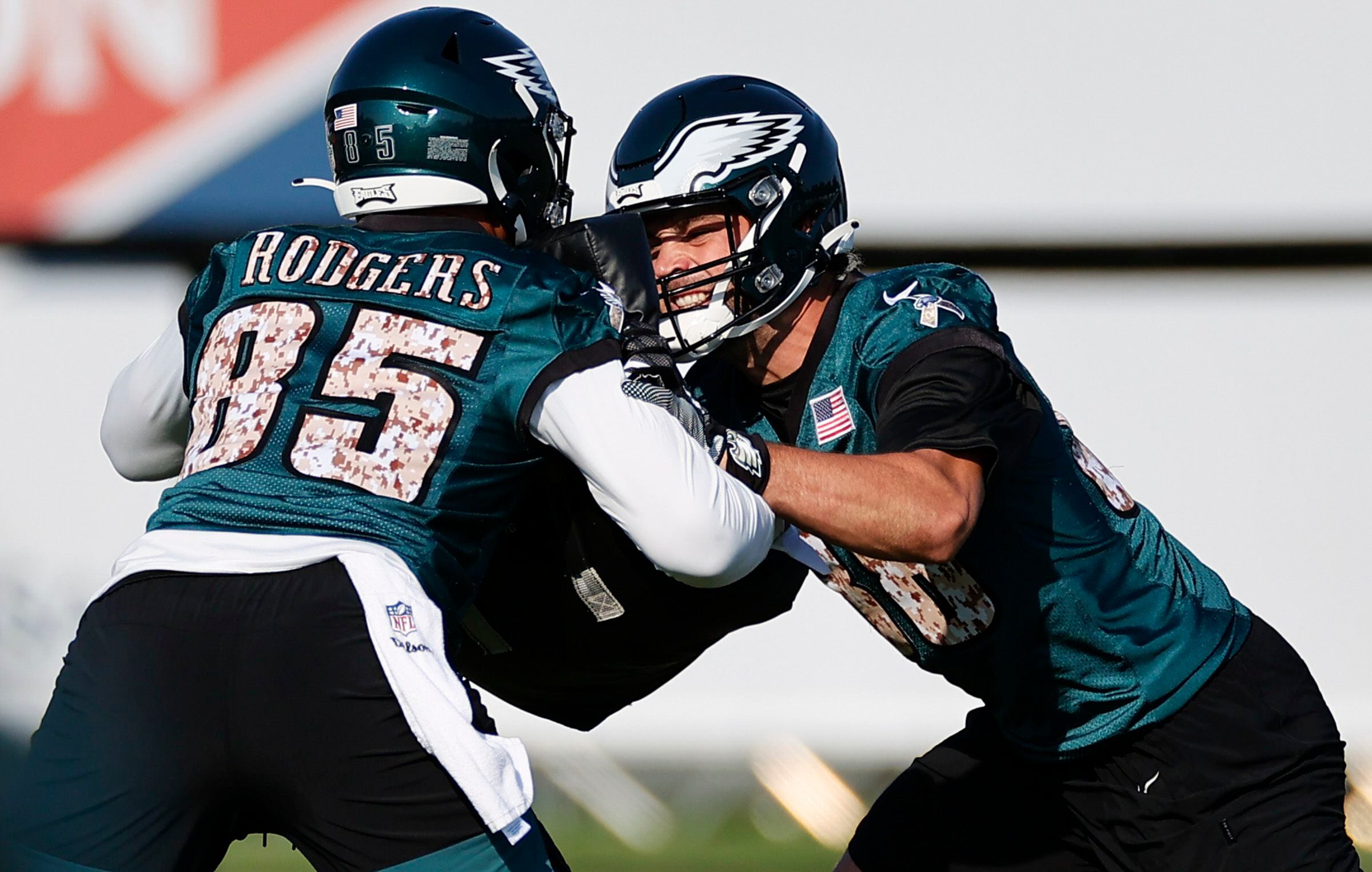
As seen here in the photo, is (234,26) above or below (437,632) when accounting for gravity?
above

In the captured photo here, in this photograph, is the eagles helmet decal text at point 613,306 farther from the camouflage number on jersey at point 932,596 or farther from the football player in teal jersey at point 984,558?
the camouflage number on jersey at point 932,596

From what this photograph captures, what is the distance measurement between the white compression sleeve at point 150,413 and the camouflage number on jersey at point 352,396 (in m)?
0.33

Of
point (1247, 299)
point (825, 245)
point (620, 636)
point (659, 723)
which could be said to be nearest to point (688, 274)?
point (825, 245)

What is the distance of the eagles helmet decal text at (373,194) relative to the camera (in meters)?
2.50

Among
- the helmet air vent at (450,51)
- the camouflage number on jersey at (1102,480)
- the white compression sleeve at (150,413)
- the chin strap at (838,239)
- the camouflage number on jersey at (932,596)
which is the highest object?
the helmet air vent at (450,51)

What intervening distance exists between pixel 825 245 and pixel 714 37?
3.50 m

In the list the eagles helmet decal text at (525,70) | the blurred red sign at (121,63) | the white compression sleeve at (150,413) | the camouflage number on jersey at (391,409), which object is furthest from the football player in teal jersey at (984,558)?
the blurred red sign at (121,63)

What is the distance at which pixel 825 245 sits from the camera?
316 cm

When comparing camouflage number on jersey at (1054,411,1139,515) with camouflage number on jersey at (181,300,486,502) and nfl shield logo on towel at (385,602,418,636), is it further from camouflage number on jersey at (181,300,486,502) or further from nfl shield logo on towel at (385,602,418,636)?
nfl shield logo on towel at (385,602,418,636)

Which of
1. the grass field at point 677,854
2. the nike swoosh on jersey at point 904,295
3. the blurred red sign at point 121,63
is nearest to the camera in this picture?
the nike swoosh on jersey at point 904,295

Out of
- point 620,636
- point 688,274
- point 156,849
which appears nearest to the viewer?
point 156,849

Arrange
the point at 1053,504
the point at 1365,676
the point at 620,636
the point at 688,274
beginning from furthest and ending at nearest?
the point at 1365,676, the point at 620,636, the point at 688,274, the point at 1053,504

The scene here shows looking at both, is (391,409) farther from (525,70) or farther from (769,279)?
(769,279)

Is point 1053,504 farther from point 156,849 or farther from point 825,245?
point 156,849
